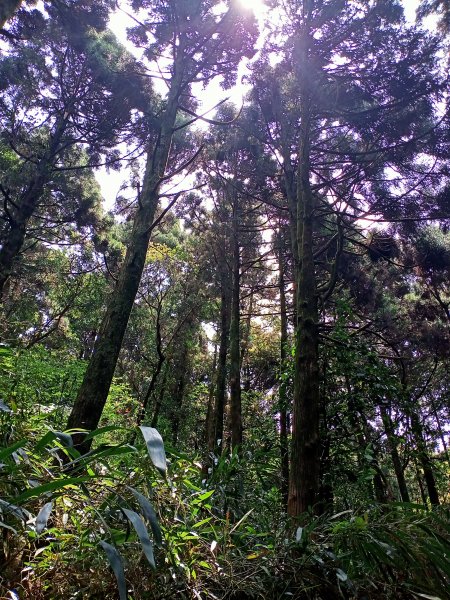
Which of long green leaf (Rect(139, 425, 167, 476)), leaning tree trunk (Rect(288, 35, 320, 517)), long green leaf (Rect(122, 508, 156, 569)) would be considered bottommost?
long green leaf (Rect(122, 508, 156, 569))

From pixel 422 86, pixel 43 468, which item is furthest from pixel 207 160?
pixel 43 468

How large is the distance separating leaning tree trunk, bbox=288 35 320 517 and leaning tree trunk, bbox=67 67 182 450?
2055 mm

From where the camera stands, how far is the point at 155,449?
801mm

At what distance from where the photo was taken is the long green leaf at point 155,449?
2.45ft

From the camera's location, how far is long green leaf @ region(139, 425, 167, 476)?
75cm

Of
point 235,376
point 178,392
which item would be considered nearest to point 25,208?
point 235,376

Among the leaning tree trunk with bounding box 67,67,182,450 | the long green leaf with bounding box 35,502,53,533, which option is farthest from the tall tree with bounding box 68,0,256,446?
the long green leaf with bounding box 35,502,53,533

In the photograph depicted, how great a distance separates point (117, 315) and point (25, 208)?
8193 mm

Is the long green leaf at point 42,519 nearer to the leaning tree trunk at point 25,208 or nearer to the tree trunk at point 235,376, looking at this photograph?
the tree trunk at point 235,376

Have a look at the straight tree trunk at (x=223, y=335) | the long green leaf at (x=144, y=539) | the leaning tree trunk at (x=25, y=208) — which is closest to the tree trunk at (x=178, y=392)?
Result: the straight tree trunk at (x=223, y=335)

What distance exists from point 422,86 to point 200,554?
24.4ft

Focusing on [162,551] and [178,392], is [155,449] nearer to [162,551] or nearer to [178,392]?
[162,551]

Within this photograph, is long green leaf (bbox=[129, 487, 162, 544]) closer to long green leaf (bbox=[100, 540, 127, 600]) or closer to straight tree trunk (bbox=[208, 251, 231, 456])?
long green leaf (bbox=[100, 540, 127, 600])

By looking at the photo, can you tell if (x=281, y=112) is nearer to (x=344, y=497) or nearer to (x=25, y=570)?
(x=344, y=497)
